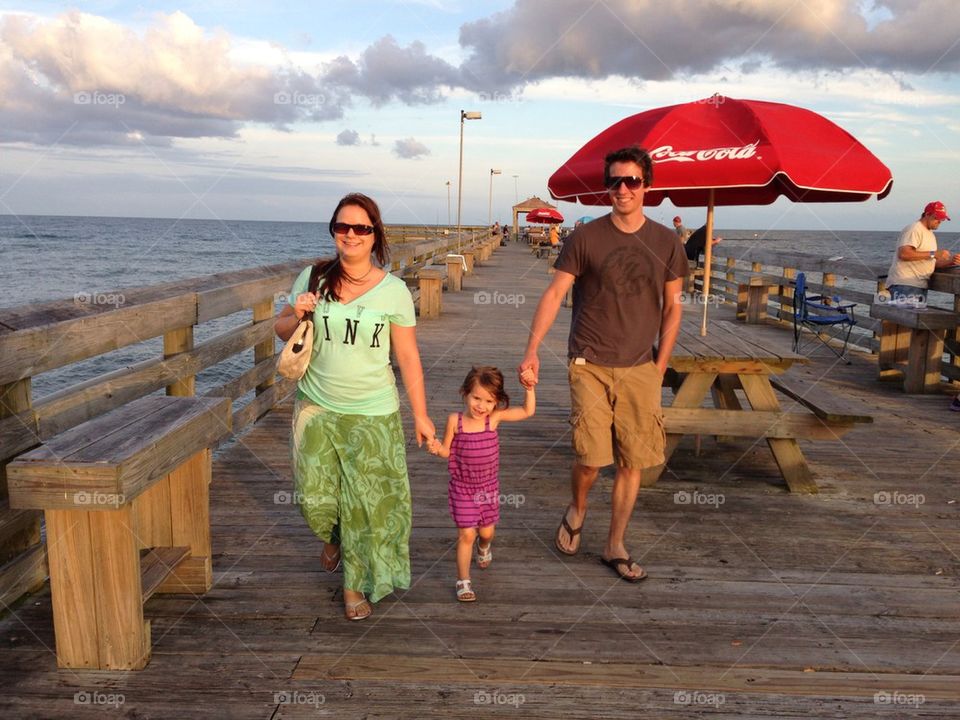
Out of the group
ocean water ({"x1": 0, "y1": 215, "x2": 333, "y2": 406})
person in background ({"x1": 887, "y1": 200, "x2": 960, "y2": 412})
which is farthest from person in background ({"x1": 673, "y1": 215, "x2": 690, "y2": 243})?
person in background ({"x1": 887, "y1": 200, "x2": 960, "y2": 412})

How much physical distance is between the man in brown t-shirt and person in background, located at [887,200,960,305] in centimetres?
605

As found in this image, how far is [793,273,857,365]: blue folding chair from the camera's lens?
10570 mm

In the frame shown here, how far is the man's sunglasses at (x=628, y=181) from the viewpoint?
3.66m

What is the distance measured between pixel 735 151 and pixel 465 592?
289cm

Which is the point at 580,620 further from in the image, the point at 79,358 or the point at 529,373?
the point at 79,358

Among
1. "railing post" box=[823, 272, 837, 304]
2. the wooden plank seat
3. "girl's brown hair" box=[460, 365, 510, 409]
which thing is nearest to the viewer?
"girl's brown hair" box=[460, 365, 510, 409]

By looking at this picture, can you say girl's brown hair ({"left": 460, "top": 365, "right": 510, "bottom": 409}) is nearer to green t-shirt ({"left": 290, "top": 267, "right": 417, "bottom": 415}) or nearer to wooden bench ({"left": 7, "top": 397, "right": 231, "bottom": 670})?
green t-shirt ({"left": 290, "top": 267, "right": 417, "bottom": 415})

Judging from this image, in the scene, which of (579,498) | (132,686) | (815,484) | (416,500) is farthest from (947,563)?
(132,686)

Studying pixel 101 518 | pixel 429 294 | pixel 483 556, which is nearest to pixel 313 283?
pixel 101 518

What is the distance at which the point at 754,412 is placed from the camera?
5.13 meters

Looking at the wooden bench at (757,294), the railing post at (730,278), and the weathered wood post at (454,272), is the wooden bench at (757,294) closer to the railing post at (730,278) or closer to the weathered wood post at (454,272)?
the railing post at (730,278)

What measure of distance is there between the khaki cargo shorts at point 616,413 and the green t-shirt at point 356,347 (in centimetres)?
97

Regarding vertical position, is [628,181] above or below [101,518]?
above

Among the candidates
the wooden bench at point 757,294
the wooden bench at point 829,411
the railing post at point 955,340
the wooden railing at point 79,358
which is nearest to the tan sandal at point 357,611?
the wooden railing at point 79,358
